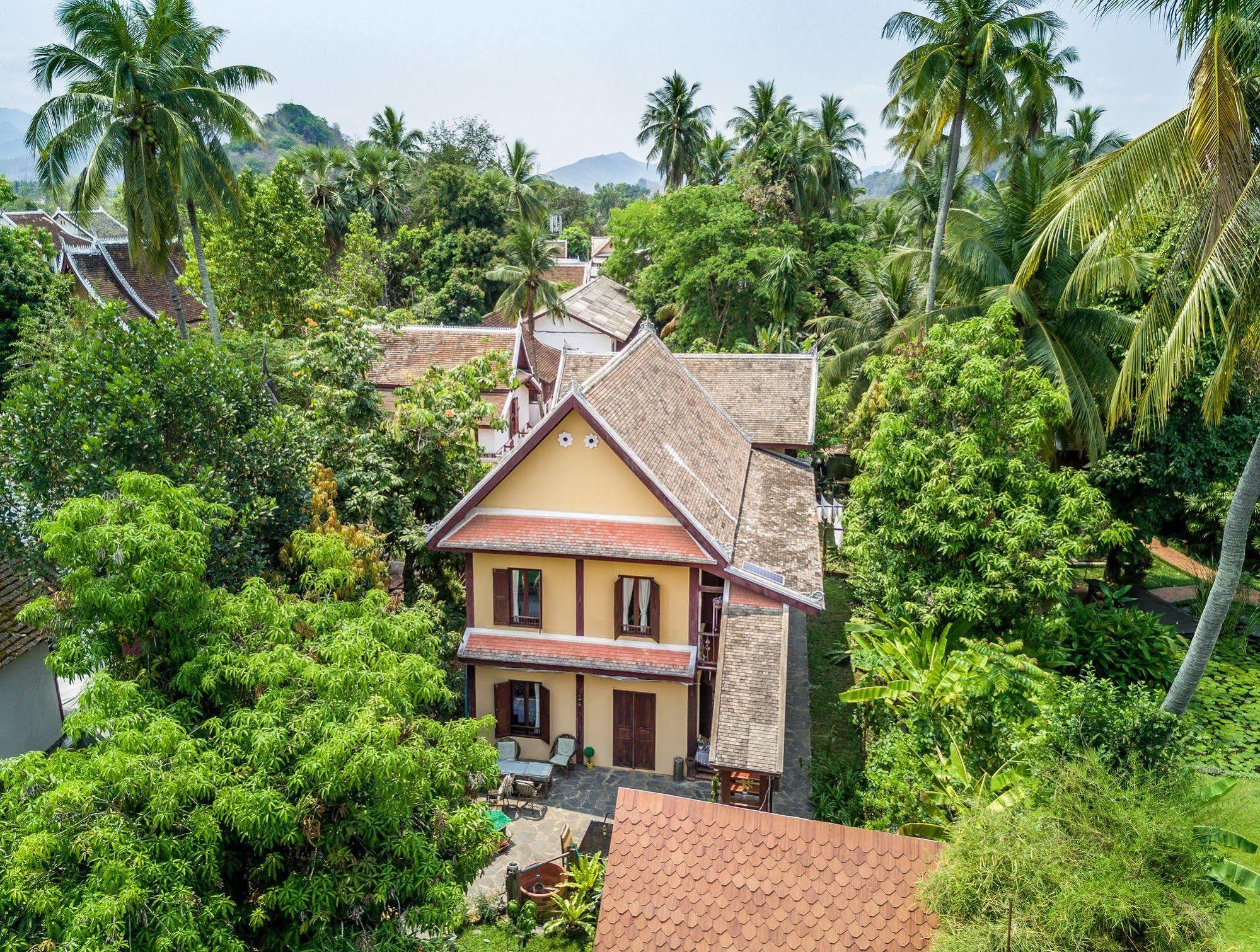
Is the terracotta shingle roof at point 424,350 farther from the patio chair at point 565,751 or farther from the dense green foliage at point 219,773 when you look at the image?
the dense green foliage at point 219,773

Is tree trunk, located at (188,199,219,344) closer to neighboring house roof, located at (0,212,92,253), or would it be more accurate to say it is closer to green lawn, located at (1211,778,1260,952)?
neighboring house roof, located at (0,212,92,253)

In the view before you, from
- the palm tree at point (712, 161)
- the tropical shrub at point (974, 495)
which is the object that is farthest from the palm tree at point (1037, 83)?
the palm tree at point (712, 161)

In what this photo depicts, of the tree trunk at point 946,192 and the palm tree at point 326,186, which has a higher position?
the palm tree at point 326,186

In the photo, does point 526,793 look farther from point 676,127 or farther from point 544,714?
point 676,127

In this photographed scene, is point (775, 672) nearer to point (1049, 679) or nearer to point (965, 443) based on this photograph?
point (1049, 679)

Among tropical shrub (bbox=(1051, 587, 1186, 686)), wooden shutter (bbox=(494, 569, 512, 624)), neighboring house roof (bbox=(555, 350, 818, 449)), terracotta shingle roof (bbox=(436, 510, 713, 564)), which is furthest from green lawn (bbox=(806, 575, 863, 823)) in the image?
wooden shutter (bbox=(494, 569, 512, 624))

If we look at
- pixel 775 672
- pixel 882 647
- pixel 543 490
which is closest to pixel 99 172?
pixel 543 490

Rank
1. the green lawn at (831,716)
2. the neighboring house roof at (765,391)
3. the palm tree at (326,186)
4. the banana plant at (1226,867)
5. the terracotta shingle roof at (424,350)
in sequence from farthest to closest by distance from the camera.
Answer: the palm tree at (326,186)
the terracotta shingle roof at (424,350)
the neighboring house roof at (765,391)
the green lawn at (831,716)
the banana plant at (1226,867)
